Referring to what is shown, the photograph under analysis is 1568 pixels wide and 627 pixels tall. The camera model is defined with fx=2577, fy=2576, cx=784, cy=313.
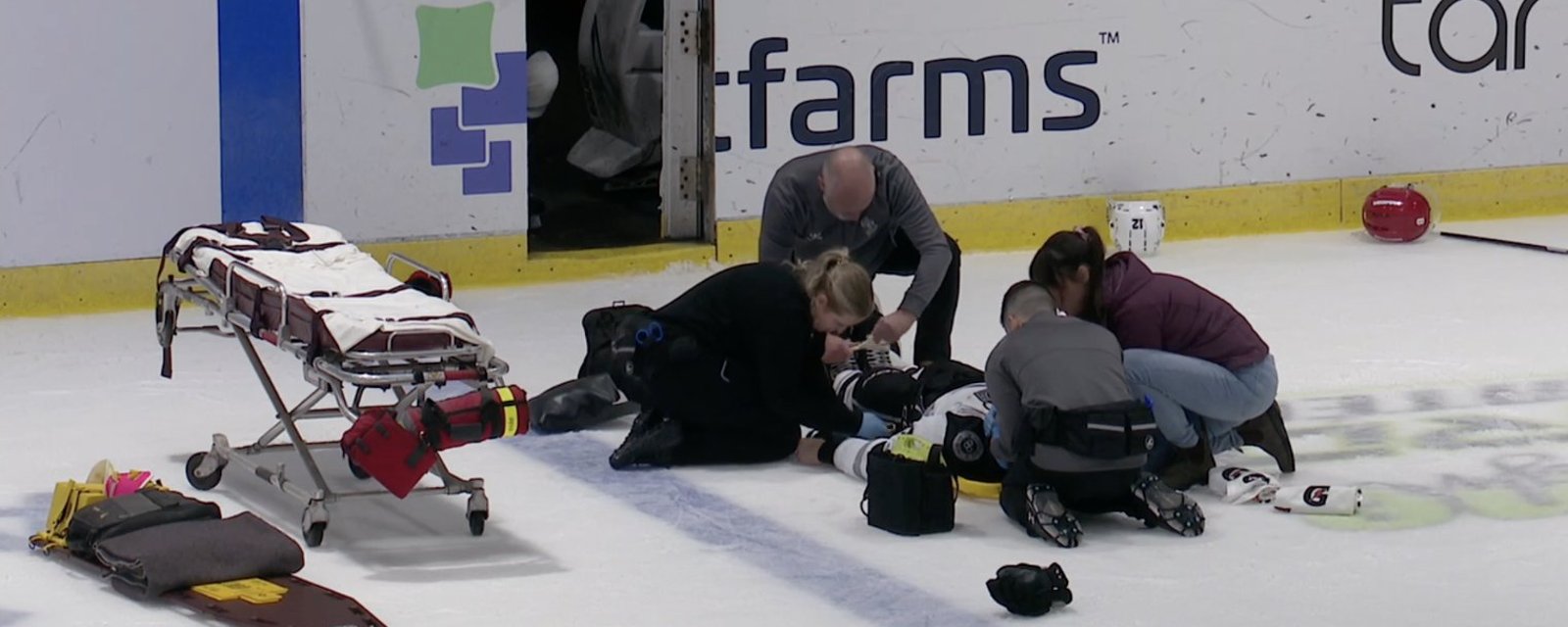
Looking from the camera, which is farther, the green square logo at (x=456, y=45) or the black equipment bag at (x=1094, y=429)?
the green square logo at (x=456, y=45)

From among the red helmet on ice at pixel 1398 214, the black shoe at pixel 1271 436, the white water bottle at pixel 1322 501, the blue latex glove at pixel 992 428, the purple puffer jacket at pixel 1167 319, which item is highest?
the red helmet on ice at pixel 1398 214

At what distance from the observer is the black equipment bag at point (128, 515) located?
20.4 ft

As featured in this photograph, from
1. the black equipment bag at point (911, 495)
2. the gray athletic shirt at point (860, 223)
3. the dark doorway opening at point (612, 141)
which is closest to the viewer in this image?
the black equipment bag at point (911, 495)

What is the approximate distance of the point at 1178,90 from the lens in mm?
11891

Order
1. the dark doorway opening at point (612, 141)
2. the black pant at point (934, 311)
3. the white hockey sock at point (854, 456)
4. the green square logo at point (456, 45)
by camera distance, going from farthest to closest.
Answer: the dark doorway opening at point (612, 141) → the green square logo at point (456, 45) → the black pant at point (934, 311) → the white hockey sock at point (854, 456)

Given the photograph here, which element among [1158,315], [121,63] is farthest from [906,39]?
[1158,315]

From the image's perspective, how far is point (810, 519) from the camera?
22.8 feet

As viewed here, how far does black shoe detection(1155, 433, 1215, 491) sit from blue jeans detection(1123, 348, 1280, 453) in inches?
2.5

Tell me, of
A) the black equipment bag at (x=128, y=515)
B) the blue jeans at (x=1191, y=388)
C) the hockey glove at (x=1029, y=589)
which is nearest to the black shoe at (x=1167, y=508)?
the blue jeans at (x=1191, y=388)

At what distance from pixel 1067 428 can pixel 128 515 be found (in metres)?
2.32

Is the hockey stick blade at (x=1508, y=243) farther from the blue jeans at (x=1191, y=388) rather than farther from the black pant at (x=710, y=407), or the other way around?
the black pant at (x=710, y=407)

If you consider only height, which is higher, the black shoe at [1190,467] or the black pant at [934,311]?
the black pant at [934,311]

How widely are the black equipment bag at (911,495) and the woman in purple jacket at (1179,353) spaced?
615mm

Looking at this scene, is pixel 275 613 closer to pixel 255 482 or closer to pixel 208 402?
pixel 255 482
